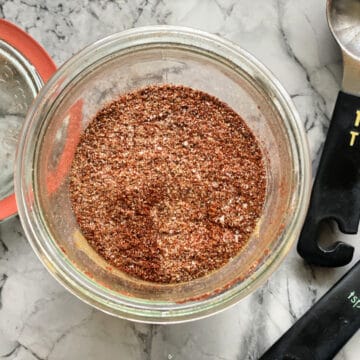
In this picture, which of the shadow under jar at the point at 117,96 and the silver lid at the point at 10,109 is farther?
the silver lid at the point at 10,109

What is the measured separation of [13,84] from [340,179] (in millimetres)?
480

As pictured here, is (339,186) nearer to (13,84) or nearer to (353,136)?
(353,136)

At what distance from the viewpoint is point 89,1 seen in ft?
3.35

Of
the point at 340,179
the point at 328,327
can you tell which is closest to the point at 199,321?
the point at 328,327

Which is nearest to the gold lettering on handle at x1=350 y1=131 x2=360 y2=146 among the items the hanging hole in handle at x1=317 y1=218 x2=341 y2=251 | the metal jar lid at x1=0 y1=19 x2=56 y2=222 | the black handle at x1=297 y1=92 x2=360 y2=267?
the black handle at x1=297 y1=92 x2=360 y2=267

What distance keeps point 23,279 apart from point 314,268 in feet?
1.34

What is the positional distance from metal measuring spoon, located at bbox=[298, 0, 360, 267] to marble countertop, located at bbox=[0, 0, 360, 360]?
37 mm

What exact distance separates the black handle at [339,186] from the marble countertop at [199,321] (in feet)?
0.13

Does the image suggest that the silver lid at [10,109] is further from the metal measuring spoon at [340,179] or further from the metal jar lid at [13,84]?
the metal measuring spoon at [340,179]

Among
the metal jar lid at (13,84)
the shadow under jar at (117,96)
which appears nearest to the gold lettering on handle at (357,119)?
the shadow under jar at (117,96)

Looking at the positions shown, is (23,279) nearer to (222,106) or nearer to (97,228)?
(97,228)

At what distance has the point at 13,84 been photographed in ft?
3.39

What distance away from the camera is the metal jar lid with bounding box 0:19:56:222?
100 cm

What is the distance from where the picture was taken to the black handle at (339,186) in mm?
967
